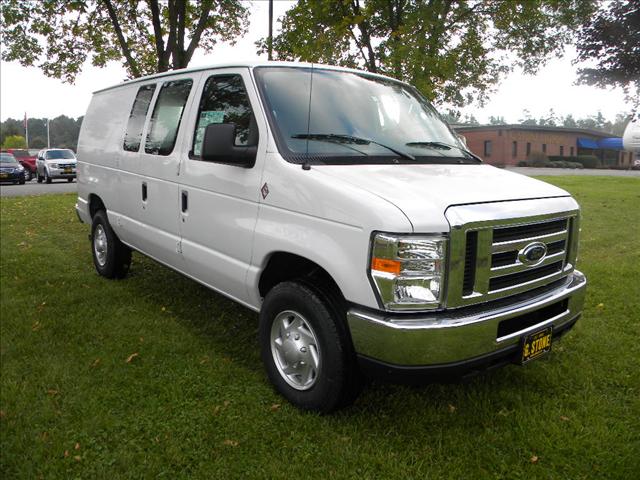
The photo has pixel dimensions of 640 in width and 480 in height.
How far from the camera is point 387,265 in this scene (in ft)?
8.57

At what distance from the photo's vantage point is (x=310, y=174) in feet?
9.99

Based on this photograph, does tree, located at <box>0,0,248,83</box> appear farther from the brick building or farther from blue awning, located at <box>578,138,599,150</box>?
blue awning, located at <box>578,138,599,150</box>

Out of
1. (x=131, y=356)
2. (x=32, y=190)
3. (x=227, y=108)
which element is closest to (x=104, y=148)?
Answer: (x=227, y=108)

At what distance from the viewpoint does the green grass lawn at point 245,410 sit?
279 centimetres

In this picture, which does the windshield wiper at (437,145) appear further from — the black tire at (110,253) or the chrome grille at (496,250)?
the black tire at (110,253)

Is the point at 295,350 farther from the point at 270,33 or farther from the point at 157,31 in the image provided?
the point at 270,33

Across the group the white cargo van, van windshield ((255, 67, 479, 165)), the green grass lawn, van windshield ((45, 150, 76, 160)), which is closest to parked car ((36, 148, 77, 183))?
van windshield ((45, 150, 76, 160))

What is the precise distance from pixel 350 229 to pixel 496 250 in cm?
76

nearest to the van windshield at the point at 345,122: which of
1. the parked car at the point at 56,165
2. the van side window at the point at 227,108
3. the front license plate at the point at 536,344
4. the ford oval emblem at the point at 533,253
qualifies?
the van side window at the point at 227,108

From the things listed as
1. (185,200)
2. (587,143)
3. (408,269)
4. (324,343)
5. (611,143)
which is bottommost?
(324,343)

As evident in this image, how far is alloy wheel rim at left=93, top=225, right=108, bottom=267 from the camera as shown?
606cm

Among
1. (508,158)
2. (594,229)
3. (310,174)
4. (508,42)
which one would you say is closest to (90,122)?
(310,174)

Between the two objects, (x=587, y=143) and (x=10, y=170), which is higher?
(x=587, y=143)

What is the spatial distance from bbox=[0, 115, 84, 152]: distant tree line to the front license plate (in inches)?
3897
